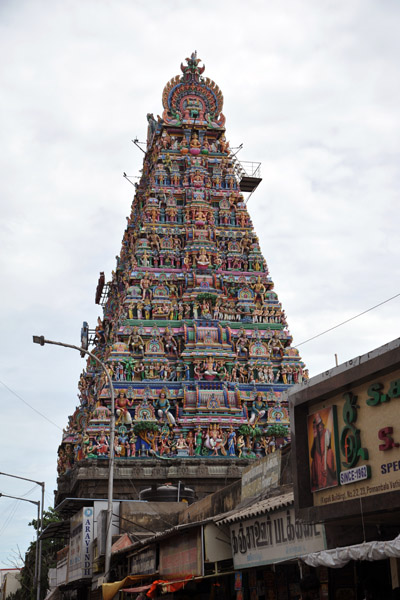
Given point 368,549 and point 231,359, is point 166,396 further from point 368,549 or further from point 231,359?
point 368,549

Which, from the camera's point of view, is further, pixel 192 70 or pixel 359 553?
pixel 192 70

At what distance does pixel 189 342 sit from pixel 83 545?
21163 mm

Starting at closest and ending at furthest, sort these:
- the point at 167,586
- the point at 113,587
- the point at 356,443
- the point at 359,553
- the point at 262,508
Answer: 1. the point at 359,553
2. the point at 356,443
3. the point at 262,508
4. the point at 167,586
5. the point at 113,587

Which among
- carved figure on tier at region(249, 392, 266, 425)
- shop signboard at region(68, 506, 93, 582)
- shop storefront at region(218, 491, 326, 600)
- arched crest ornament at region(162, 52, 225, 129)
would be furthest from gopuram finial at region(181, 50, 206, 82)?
shop storefront at region(218, 491, 326, 600)

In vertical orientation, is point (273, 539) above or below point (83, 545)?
below

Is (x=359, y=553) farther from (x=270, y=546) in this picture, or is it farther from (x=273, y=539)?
(x=270, y=546)

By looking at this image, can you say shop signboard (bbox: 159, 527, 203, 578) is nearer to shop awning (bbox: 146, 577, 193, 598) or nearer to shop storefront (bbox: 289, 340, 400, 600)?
shop awning (bbox: 146, 577, 193, 598)

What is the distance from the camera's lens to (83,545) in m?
30.9

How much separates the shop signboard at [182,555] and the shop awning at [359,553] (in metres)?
6.53

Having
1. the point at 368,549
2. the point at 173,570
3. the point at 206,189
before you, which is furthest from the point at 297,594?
the point at 206,189

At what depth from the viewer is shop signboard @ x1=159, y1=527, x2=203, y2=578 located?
19.7 m

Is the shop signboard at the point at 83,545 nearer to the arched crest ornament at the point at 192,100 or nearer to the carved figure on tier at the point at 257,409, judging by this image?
the carved figure on tier at the point at 257,409

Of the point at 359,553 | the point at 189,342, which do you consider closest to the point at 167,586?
the point at 359,553

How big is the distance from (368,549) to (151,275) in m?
41.5
